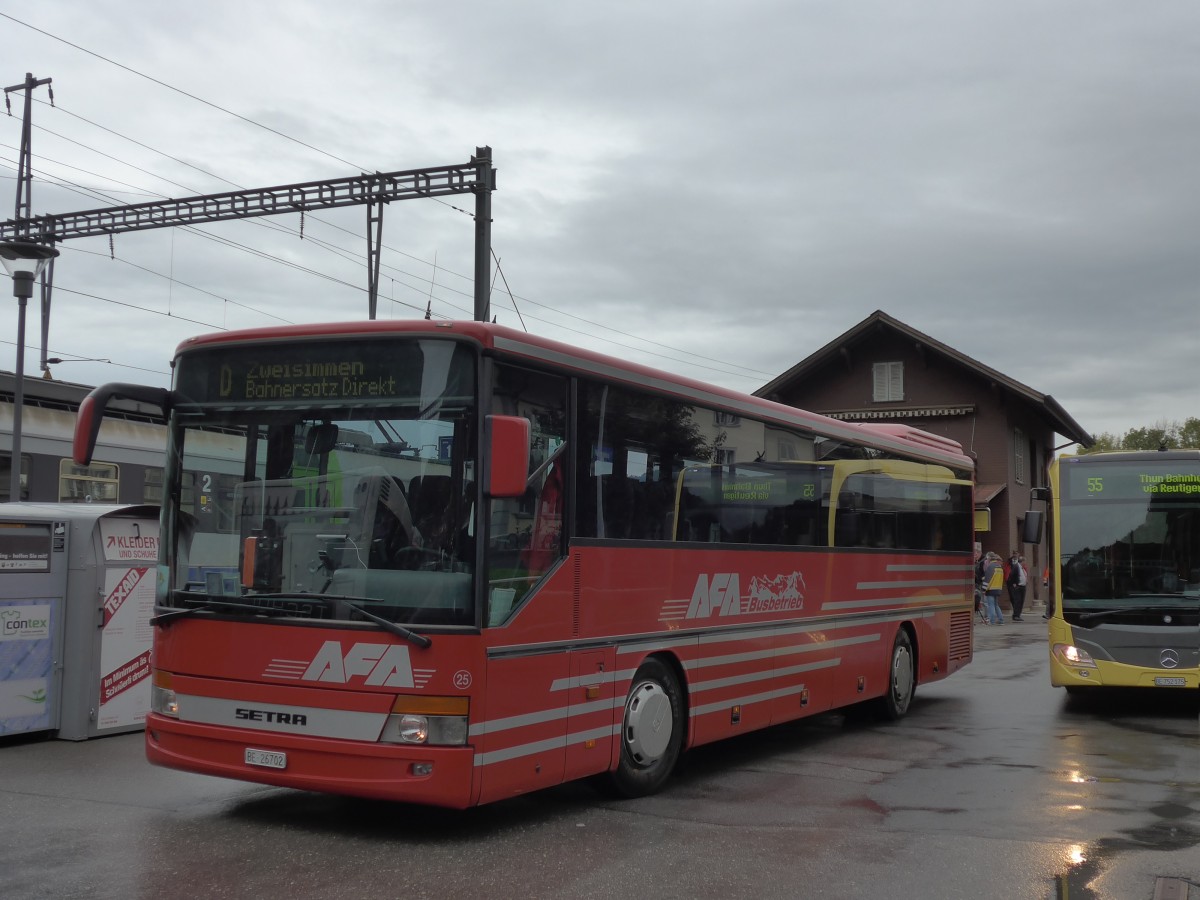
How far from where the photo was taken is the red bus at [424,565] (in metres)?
6.79

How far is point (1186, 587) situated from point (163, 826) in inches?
429

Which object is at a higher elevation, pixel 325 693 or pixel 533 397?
pixel 533 397

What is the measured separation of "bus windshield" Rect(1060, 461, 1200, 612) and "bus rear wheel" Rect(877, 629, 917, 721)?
184cm

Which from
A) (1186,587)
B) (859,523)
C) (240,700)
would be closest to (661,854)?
(240,700)

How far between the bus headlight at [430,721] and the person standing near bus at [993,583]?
2815 cm

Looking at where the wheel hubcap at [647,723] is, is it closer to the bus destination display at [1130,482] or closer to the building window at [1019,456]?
the bus destination display at [1130,482]

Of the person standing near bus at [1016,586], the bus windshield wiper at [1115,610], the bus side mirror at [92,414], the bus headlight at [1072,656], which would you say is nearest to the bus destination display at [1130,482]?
the bus windshield wiper at [1115,610]

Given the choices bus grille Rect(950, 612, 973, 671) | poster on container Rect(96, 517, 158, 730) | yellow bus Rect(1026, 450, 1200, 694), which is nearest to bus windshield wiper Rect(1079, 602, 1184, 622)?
yellow bus Rect(1026, 450, 1200, 694)

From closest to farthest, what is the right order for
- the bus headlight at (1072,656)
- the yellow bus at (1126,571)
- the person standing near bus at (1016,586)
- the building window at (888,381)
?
the yellow bus at (1126,571) → the bus headlight at (1072,656) → the person standing near bus at (1016,586) → the building window at (888,381)

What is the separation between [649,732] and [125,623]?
16.2 ft

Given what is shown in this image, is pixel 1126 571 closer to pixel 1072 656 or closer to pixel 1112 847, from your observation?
pixel 1072 656

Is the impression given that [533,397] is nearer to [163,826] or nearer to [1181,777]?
[163,826]

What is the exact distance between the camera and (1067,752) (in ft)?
36.1

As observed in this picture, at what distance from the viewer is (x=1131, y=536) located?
45.9ft
